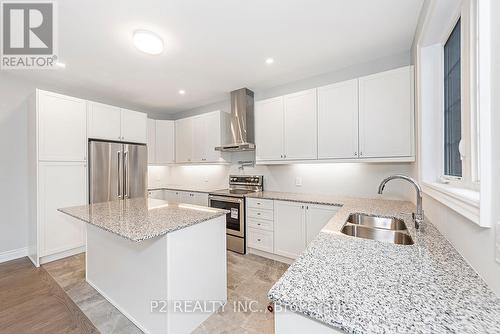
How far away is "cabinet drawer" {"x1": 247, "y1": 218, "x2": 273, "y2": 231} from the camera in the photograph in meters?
2.88

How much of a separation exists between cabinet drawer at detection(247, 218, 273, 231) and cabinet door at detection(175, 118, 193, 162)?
76.1 inches

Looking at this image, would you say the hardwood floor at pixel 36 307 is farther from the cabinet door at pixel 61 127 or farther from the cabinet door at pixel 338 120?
the cabinet door at pixel 338 120

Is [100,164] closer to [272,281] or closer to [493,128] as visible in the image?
Answer: [272,281]

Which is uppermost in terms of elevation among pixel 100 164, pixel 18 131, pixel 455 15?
pixel 455 15

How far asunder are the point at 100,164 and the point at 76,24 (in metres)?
2.02

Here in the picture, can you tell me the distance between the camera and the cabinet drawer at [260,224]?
2.88 m

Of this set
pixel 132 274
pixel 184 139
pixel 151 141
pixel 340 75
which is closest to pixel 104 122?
pixel 151 141

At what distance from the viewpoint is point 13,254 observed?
291 centimetres

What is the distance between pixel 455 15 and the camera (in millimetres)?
1309

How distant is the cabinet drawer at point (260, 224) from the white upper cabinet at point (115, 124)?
254 centimetres

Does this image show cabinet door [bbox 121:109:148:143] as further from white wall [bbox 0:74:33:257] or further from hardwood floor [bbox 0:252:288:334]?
hardwood floor [bbox 0:252:288:334]

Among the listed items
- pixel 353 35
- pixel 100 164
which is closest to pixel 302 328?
pixel 353 35

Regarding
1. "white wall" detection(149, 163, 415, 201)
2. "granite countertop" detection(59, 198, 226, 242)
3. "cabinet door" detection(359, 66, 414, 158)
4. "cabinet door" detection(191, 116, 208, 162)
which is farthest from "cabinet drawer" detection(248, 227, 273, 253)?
"cabinet door" detection(191, 116, 208, 162)

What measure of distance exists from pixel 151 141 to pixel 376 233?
4193mm
